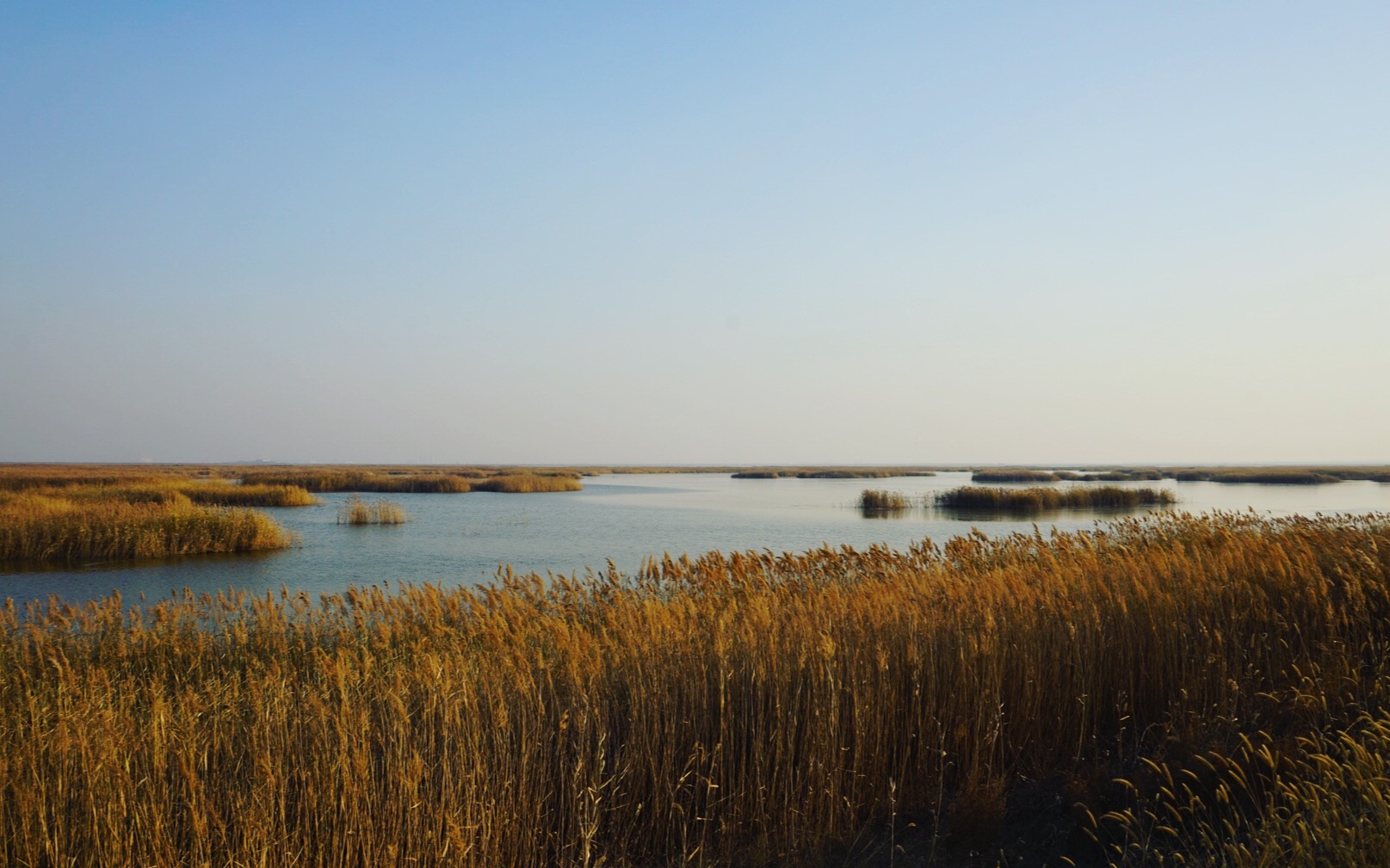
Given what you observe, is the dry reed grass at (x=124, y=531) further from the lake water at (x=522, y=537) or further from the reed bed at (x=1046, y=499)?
the reed bed at (x=1046, y=499)

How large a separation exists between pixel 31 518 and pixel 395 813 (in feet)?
78.1

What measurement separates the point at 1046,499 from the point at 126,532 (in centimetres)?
3518

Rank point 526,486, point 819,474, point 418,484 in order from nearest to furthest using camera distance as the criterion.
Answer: point 418,484 < point 526,486 < point 819,474

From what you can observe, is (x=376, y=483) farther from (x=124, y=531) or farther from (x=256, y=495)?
(x=124, y=531)

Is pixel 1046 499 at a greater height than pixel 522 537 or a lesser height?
greater

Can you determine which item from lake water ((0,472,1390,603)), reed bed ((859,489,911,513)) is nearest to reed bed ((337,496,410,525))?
lake water ((0,472,1390,603))

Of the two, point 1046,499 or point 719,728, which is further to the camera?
point 1046,499

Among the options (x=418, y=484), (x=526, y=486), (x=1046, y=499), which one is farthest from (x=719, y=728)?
(x=418, y=484)

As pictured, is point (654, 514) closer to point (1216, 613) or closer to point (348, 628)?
point (348, 628)

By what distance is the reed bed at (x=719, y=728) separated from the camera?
3.67 metres

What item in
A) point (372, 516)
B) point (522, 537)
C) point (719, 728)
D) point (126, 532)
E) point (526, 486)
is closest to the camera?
point (719, 728)

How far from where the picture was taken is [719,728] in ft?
15.7

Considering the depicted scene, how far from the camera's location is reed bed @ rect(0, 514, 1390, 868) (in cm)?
367

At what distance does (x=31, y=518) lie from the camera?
21.3 m
